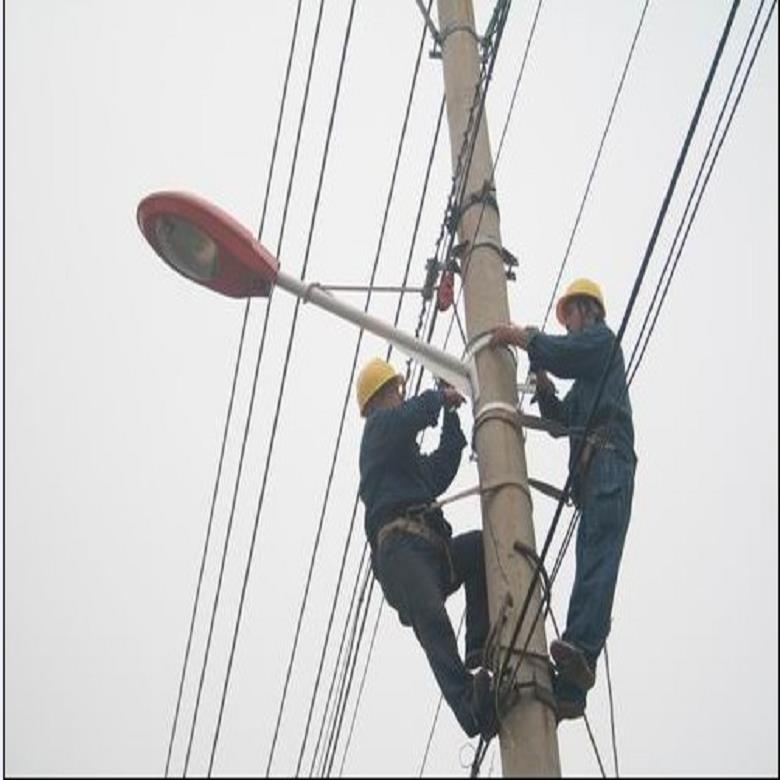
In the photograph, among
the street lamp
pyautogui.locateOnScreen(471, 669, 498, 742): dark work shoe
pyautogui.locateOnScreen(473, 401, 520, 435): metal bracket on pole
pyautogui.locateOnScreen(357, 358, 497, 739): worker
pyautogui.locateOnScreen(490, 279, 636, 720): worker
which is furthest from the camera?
the street lamp

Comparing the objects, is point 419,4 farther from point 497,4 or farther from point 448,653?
point 448,653

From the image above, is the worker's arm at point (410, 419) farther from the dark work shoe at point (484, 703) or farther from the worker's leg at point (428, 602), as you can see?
the dark work shoe at point (484, 703)

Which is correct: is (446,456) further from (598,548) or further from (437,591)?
(598,548)

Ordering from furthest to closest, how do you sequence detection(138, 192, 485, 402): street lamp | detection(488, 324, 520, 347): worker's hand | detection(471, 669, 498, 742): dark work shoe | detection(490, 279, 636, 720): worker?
1. detection(138, 192, 485, 402): street lamp
2. detection(488, 324, 520, 347): worker's hand
3. detection(490, 279, 636, 720): worker
4. detection(471, 669, 498, 742): dark work shoe

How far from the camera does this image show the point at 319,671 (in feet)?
26.0

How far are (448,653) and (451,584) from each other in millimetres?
553

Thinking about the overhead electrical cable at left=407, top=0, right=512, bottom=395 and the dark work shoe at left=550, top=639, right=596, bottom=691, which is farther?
the overhead electrical cable at left=407, top=0, right=512, bottom=395

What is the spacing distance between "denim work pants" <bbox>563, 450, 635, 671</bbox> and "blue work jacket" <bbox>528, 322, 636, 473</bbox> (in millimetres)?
154

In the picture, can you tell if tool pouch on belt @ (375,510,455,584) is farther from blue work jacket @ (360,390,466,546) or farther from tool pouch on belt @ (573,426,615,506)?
tool pouch on belt @ (573,426,615,506)

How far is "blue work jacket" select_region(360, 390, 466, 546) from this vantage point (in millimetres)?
5125

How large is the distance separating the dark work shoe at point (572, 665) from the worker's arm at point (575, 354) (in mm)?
1388

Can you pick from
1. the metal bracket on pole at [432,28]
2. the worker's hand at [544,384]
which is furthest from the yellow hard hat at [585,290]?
the metal bracket on pole at [432,28]

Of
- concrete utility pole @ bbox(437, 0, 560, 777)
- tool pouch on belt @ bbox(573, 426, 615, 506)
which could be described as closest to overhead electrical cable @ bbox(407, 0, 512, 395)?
concrete utility pole @ bbox(437, 0, 560, 777)

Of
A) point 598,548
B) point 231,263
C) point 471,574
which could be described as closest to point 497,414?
point 598,548
